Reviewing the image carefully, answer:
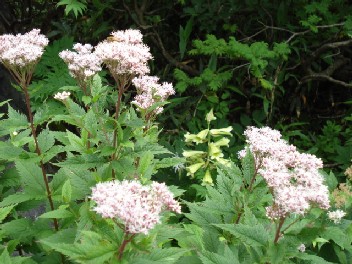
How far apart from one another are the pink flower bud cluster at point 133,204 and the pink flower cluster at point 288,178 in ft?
1.28

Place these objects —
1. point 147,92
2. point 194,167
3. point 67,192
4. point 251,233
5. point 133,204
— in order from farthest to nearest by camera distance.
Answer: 1. point 194,167
2. point 147,92
3. point 67,192
4. point 251,233
5. point 133,204

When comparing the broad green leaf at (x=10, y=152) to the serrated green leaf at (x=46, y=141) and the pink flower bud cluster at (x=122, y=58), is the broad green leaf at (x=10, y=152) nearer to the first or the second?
the serrated green leaf at (x=46, y=141)

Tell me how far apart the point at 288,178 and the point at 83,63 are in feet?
3.61

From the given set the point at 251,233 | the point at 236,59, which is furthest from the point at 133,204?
the point at 236,59

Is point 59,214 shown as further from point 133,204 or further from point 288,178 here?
point 288,178

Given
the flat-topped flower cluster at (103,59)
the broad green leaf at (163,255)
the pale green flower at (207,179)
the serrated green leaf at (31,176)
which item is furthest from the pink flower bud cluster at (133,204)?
the pale green flower at (207,179)

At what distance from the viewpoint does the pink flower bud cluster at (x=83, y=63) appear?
2.12 meters

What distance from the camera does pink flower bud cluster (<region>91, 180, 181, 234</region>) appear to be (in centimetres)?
129

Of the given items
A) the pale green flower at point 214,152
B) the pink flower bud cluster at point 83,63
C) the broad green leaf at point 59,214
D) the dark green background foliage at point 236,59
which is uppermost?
the dark green background foliage at point 236,59

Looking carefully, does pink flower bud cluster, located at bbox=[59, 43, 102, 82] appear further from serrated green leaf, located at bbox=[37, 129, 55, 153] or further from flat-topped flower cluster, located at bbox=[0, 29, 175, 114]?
serrated green leaf, located at bbox=[37, 129, 55, 153]

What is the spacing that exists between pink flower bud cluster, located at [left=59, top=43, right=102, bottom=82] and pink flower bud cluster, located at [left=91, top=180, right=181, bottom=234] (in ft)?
2.78

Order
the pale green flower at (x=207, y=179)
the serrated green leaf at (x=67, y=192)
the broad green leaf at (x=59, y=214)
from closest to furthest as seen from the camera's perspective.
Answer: the broad green leaf at (x=59, y=214) → the serrated green leaf at (x=67, y=192) → the pale green flower at (x=207, y=179)

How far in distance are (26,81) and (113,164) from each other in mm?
704

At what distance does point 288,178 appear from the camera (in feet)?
5.36
